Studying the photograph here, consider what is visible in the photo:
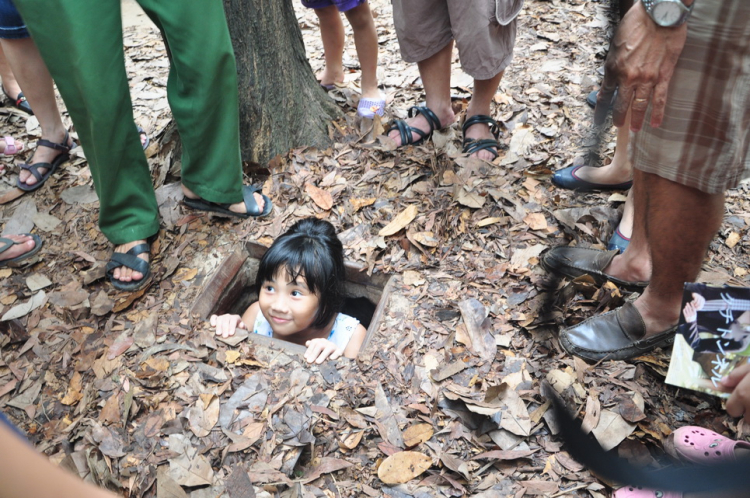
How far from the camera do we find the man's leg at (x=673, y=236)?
2.06m

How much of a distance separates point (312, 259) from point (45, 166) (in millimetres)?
2024

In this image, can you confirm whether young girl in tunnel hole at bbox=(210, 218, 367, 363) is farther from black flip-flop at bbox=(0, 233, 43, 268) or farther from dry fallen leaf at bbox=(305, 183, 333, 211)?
black flip-flop at bbox=(0, 233, 43, 268)

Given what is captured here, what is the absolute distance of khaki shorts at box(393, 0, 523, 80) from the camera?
3.11 metres

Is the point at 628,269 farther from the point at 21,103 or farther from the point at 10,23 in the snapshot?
the point at 21,103

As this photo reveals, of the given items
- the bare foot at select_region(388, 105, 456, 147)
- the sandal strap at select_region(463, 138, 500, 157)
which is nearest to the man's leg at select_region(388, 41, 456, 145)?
the bare foot at select_region(388, 105, 456, 147)

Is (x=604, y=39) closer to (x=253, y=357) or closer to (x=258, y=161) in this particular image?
(x=258, y=161)

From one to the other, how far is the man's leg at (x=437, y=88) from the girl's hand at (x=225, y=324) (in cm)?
162

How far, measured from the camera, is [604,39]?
15.5 feet

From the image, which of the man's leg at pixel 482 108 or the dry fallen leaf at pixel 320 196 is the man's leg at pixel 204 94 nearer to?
the dry fallen leaf at pixel 320 196

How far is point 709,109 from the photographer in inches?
73.9

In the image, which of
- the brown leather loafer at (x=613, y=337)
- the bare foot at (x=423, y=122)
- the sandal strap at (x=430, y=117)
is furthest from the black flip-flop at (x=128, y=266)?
the brown leather loafer at (x=613, y=337)

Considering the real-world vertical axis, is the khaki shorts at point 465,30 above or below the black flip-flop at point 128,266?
above

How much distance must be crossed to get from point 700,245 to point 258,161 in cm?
250

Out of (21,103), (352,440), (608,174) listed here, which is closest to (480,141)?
(608,174)
